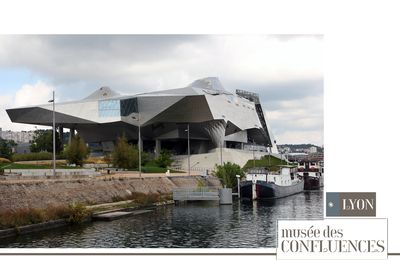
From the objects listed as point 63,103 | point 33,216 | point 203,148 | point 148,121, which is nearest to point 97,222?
point 33,216

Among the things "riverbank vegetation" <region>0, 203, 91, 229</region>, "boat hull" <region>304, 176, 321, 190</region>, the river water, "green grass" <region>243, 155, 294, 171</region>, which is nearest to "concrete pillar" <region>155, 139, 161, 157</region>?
"green grass" <region>243, 155, 294, 171</region>

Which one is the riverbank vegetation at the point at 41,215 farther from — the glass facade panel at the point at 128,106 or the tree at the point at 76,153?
the glass facade panel at the point at 128,106

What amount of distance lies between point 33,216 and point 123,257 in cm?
1233

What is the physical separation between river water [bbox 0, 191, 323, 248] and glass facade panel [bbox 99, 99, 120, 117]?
50.3m

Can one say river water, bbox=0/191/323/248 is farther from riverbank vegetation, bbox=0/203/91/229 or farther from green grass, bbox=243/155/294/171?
green grass, bbox=243/155/294/171

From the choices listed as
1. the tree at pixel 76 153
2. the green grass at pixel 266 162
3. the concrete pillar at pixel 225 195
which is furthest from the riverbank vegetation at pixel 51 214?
the green grass at pixel 266 162

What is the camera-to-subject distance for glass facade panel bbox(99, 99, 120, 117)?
9331 cm

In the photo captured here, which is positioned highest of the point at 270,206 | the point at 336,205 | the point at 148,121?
the point at 148,121

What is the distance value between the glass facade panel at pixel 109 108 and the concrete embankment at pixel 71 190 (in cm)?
3486

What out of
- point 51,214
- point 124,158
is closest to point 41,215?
point 51,214

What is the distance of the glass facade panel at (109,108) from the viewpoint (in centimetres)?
9331

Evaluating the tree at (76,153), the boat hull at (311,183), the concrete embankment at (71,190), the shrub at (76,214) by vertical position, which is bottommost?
the boat hull at (311,183)

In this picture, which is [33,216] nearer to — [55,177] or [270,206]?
[55,177]

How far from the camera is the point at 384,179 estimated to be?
22812 millimetres
